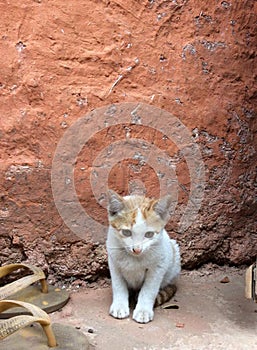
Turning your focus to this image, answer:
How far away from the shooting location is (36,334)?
257 cm

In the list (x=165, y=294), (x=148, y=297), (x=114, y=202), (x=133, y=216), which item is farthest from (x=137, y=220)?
(x=165, y=294)

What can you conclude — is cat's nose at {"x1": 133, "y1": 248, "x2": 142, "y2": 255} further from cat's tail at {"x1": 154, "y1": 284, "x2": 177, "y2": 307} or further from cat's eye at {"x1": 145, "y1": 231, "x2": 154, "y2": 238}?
cat's tail at {"x1": 154, "y1": 284, "x2": 177, "y2": 307}

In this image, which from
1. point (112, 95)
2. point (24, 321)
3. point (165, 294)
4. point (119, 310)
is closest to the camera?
point (24, 321)

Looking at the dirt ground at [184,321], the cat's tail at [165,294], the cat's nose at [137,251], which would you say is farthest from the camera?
the cat's tail at [165,294]

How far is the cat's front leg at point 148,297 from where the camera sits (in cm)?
279

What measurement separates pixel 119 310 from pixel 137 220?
51 cm

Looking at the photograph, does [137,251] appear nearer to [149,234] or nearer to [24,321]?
[149,234]

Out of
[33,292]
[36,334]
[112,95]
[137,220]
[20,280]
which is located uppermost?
[112,95]

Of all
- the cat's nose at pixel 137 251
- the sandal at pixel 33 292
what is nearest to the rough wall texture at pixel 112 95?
the sandal at pixel 33 292

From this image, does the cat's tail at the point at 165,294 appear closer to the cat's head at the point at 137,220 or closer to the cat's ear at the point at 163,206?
the cat's head at the point at 137,220

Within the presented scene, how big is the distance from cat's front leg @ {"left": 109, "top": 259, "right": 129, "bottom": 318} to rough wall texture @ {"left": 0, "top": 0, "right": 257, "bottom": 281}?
35 cm

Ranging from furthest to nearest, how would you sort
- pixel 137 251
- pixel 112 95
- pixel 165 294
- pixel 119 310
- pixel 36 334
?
pixel 112 95 < pixel 165 294 < pixel 119 310 < pixel 137 251 < pixel 36 334

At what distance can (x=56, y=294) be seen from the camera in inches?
120

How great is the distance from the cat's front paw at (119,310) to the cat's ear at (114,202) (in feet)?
1.65
